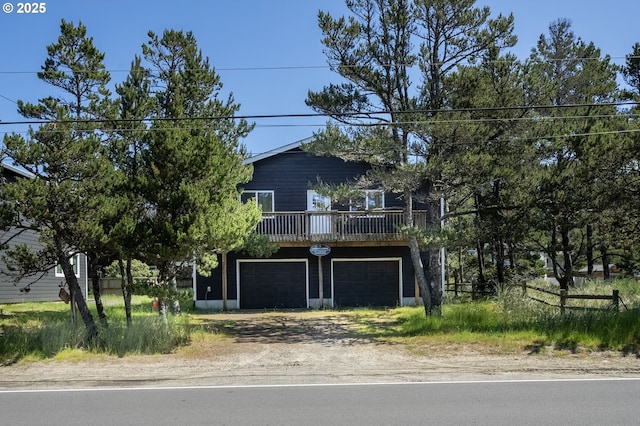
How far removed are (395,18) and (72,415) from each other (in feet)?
42.0

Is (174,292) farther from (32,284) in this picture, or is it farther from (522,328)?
(32,284)

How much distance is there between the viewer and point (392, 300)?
942 inches

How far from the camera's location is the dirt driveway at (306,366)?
34.2 feet

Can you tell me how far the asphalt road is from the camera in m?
7.12

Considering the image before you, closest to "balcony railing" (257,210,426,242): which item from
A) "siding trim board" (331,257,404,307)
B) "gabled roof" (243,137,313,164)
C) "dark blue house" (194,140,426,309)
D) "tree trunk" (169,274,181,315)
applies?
→ "dark blue house" (194,140,426,309)

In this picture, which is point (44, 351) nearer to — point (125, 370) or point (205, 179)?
point (125, 370)

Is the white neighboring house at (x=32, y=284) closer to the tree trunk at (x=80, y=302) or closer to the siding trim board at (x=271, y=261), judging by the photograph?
the siding trim board at (x=271, y=261)

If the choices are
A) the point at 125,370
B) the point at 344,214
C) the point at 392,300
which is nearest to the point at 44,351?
the point at 125,370

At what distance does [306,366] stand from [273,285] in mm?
12274

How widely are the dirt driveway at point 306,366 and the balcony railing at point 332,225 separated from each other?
279 inches

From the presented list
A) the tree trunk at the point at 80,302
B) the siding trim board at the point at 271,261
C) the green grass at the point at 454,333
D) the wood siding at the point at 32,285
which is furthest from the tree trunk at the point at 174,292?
the wood siding at the point at 32,285

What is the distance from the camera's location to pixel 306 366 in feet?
38.9

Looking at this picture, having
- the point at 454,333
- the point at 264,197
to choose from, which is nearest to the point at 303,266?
the point at 264,197

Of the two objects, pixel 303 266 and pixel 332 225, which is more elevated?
pixel 332 225
